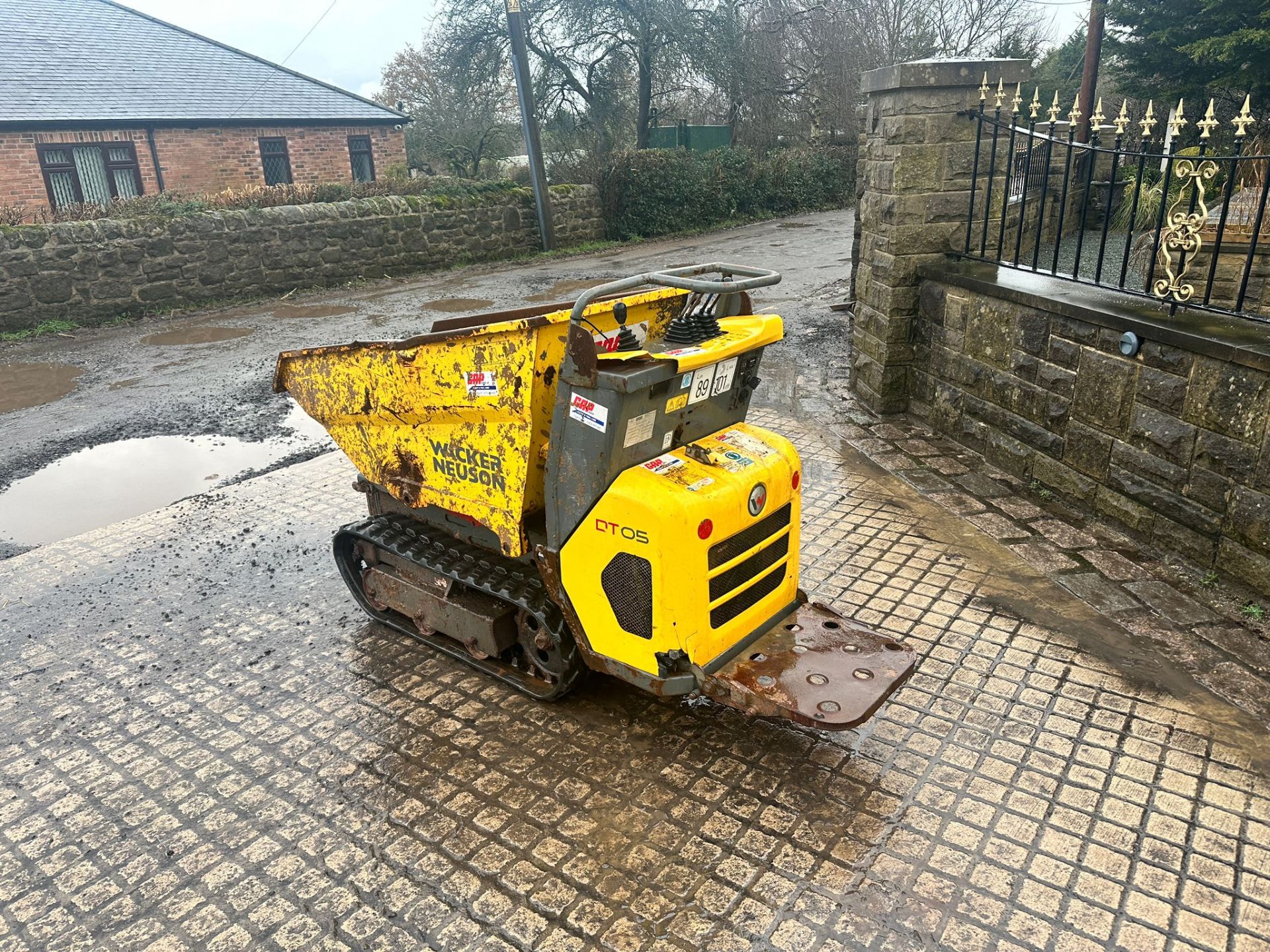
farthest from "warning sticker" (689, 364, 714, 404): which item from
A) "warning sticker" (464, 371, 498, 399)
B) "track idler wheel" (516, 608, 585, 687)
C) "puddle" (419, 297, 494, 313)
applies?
"puddle" (419, 297, 494, 313)

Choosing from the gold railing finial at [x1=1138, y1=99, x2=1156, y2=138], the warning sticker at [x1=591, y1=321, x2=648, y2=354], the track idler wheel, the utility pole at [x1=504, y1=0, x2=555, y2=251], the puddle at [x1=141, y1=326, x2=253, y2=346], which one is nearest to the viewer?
the warning sticker at [x1=591, y1=321, x2=648, y2=354]

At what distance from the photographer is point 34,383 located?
33.5 ft

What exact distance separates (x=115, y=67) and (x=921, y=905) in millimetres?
26507

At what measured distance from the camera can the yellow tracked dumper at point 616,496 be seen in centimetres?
340

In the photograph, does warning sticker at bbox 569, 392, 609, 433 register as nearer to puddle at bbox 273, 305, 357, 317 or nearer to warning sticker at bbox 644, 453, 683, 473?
warning sticker at bbox 644, 453, 683, 473

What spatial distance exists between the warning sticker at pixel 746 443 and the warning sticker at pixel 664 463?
0.34 m

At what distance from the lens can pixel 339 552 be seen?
195 inches

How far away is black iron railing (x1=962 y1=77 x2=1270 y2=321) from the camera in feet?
15.9

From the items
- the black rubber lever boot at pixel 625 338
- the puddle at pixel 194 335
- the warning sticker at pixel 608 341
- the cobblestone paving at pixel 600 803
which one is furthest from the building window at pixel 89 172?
the black rubber lever boot at pixel 625 338

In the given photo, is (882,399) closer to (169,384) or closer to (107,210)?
(169,384)

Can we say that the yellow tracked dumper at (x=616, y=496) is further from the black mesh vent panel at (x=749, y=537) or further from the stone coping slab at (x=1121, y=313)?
the stone coping slab at (x=1121, y=313)

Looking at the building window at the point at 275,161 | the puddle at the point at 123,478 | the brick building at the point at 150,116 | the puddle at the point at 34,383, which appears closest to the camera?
the puddle at the point at 123,478

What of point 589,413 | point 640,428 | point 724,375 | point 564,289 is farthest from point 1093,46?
point 589,413

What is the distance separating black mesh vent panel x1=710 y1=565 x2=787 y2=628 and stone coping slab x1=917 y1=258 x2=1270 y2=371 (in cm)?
271
